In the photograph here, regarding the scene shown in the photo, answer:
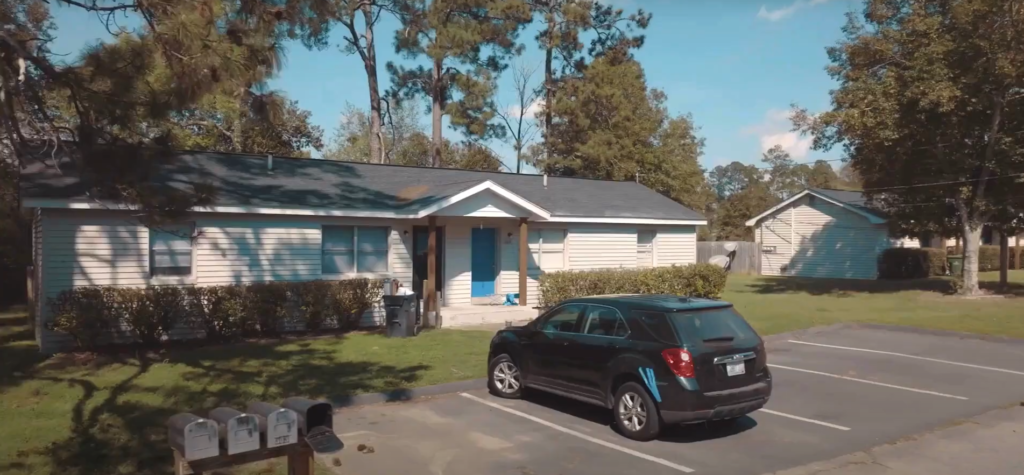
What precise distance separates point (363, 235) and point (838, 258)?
92.7 feet

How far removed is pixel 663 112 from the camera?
58562 mm

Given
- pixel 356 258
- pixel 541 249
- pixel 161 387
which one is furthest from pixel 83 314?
pixel 541 249

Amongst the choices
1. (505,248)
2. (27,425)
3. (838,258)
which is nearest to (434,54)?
(505,248)

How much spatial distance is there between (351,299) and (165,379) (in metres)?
5.61

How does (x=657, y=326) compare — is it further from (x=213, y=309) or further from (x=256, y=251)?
(x=256, y=251)

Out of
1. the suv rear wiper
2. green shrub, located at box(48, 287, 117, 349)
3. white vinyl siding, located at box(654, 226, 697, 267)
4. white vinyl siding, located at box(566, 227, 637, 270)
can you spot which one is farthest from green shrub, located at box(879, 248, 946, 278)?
green shrub, located at box(48, 287, 117, 349)

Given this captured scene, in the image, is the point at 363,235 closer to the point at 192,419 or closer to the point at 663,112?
the point at 192,419

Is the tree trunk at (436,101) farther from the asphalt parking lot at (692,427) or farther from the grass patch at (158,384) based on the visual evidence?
the asphalt parking lot at (692,427)

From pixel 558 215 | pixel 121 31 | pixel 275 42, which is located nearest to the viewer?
pixel 121 31

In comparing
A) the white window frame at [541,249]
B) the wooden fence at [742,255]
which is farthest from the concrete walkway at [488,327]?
the wooden fence at [742,255]

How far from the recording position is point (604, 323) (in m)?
9.45

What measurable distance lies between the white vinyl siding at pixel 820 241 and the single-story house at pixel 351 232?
55.1 ft

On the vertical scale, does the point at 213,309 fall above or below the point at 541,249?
below

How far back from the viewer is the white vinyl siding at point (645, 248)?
23625mm
